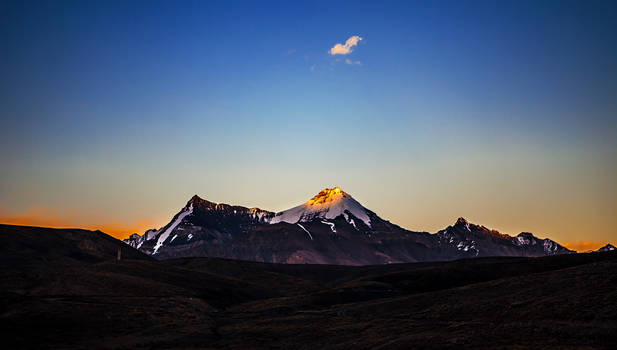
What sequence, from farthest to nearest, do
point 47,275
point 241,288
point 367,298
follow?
1. point 241,288
2. point 47,275
3. point 367,298

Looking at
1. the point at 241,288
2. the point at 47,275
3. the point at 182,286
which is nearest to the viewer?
the point at 47,275

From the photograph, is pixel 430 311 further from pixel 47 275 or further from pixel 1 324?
pixel 47 275

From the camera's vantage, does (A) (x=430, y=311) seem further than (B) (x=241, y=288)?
No

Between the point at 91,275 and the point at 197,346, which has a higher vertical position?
the point at 91,275

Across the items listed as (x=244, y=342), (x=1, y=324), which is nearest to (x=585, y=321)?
(x=244, y=342)

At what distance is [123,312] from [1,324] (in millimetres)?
18083

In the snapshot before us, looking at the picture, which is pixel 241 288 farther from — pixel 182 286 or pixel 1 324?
pixel 1 324

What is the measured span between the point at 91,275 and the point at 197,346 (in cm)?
7094

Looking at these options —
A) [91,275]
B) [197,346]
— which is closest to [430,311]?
[197,346]

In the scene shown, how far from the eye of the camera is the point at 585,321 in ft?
166

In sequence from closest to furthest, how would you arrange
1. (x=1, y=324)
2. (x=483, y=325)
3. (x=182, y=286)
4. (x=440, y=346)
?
(x=440, y=346) → (x=483, y=325) → (x=1, y=324) → (x=182, y=286)

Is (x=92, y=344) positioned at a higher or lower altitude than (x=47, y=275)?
lower

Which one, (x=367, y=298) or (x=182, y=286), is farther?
(x=182, y=286)

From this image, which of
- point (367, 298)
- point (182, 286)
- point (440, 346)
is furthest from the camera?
point (182, 286)
